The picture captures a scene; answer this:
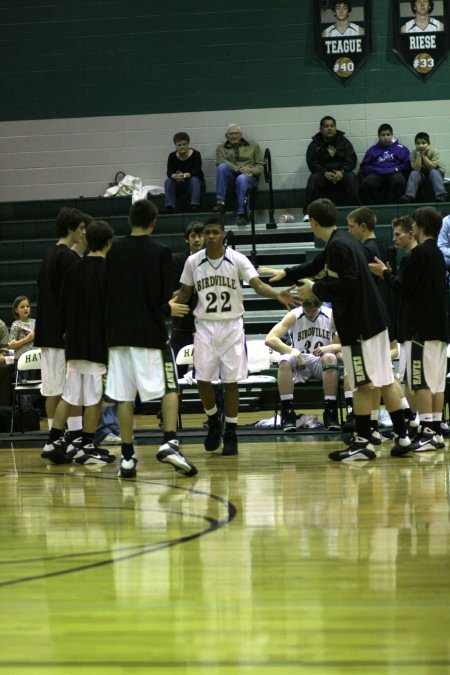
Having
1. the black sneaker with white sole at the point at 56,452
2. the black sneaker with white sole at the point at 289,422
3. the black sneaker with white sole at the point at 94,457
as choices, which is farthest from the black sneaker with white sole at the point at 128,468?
the black sneaker with white sole at the point at 289,422

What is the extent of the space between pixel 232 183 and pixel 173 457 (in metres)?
8.59

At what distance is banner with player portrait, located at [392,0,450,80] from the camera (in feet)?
48.4

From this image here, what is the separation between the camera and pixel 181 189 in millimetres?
14336

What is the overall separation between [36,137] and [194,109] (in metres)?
2.43

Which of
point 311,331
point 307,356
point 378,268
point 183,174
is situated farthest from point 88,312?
point 183,174

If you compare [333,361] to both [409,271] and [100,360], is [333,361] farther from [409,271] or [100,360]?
[100,360]

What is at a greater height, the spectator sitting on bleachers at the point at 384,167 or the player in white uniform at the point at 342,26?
the player in white uniform at the point at 342,26

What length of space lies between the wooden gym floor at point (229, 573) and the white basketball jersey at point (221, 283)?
1599 mm

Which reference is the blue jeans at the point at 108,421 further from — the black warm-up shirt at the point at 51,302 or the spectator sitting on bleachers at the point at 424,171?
the spectator sitting on bleachers at the point at 424,171

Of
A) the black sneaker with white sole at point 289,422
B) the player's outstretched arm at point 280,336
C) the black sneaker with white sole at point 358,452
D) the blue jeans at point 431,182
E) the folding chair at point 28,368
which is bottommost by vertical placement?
the black sneaker with white sole at point 289,422

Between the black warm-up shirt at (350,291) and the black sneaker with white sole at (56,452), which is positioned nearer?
the black warm-up shirt at (350,291)

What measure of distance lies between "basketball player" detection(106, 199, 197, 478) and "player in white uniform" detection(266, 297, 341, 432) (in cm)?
252

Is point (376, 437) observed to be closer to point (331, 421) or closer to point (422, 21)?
point (331, 421)

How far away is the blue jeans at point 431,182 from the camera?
13.7 m
